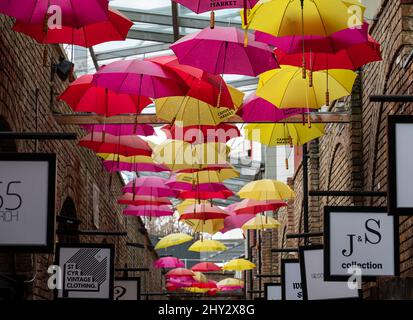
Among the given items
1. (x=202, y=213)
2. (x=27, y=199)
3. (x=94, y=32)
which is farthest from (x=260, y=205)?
(x=27, y=199)

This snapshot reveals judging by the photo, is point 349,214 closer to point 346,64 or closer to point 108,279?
point 346,64

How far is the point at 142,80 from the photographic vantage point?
8.14 metres

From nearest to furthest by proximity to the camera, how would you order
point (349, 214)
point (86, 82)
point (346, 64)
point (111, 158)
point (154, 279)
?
point (349, 214), point (346, 64), point (86, 82), point (111, 158), point (154, 279)

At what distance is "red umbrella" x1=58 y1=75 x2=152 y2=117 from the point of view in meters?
8.80

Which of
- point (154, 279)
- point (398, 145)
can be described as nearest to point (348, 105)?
point (398, 145)

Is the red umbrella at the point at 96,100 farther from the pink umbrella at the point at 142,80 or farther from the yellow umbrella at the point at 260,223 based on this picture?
the yellow umbrella at the point at 260,223

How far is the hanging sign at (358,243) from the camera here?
6.75 m

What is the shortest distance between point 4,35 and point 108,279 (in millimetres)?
2794

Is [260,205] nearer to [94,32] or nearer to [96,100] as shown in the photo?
[96,100]

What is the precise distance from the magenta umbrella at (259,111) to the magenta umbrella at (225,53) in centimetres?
149

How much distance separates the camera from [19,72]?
323 inches

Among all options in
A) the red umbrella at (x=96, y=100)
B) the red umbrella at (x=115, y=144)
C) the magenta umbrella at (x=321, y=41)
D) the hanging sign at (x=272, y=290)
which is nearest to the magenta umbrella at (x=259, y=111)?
the red umbrella at (x=96, y=100)

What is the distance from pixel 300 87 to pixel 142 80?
1624mm

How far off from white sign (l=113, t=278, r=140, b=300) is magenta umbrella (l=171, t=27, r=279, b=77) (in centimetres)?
502
